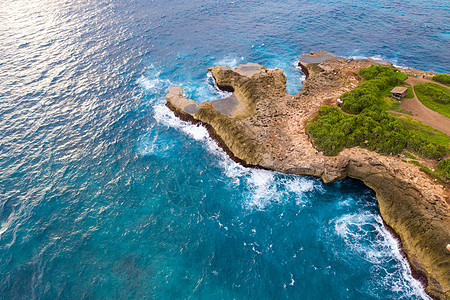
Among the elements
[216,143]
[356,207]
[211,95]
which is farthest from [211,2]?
[356,207]

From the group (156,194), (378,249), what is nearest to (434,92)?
(378,249)

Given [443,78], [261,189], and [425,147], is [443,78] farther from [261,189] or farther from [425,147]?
[261,189]

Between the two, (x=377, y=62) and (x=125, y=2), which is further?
(x=125, y=2)

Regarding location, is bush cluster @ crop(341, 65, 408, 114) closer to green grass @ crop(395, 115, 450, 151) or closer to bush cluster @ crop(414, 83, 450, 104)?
bush cluster @ crop(414, 83, 450, 104)

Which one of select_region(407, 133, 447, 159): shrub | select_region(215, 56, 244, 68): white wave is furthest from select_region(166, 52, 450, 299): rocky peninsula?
select_region(215, 56, 244, 68): white wave

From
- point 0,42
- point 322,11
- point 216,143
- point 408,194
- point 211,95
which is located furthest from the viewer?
point 322,11

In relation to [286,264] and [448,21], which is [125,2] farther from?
[448,21]

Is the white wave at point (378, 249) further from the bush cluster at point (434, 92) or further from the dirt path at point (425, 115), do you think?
the bush cluster at point (434, 92)
